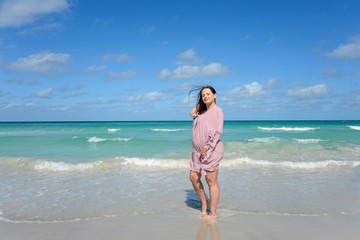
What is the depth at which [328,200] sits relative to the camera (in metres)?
5.32

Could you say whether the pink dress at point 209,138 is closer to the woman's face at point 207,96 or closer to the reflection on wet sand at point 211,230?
the woman's face at point 207,96

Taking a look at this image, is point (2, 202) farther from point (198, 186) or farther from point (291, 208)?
point (291, 208)

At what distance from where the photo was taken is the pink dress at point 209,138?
3.88m

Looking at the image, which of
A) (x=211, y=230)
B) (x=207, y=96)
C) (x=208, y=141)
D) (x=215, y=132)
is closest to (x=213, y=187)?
(x=211, y=230)

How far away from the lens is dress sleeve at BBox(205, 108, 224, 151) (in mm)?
3865

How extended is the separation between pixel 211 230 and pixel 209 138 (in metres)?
1.33

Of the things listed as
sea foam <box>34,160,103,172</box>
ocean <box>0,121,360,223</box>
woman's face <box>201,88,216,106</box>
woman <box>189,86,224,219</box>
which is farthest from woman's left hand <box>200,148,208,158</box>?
sea foam <box>34,160,103,172</box>

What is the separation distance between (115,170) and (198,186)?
496cm

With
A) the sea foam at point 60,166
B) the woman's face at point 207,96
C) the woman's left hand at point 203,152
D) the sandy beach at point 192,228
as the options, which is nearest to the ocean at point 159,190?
the sea foam at point 60,166

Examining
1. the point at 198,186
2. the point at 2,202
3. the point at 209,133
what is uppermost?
the point at 209,133

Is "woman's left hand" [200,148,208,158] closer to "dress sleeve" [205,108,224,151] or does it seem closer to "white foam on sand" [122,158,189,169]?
"dress sleeve" [205,108,224,151]

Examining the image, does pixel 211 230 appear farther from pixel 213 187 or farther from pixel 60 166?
pixel 60 166

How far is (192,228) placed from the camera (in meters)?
3.89

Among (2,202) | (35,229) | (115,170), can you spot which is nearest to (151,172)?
(115,170)
